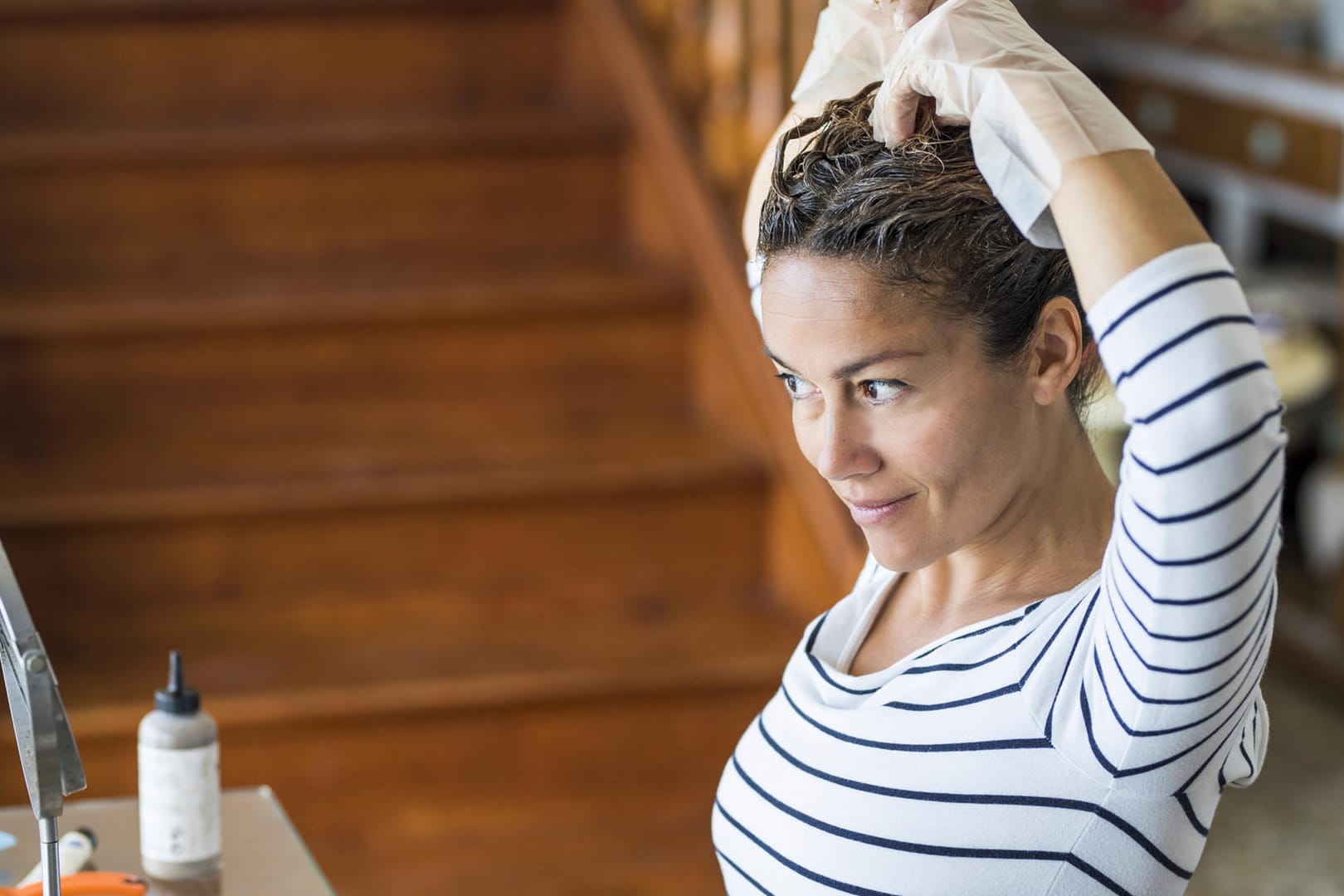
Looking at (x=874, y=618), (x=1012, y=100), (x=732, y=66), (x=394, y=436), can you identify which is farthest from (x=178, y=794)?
(x=732, y=66)

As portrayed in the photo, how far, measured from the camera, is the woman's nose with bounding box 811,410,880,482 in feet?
2.98

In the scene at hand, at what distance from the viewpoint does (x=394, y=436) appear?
7.52 feet

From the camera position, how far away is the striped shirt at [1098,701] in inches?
28.2

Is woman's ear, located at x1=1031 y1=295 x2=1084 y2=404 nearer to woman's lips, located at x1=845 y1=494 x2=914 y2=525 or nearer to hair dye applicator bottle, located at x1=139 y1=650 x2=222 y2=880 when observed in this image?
woman's lips, located at x1=845 y1=494 x2=914 y2=525

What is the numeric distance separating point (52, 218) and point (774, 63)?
110 cm

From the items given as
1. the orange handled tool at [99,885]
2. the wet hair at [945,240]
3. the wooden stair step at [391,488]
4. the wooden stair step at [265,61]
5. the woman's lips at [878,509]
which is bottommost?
the wooden stair step at [391,488]

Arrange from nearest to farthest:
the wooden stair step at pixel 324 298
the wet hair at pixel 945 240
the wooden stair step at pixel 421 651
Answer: the wet hair at pixel 945 240
the wooden stair step at pixel 421 651
the wooden stair step at pixel 324 298

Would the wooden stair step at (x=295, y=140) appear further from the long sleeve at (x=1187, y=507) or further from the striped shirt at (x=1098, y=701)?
the long sleeve at (x=1187, y=507)

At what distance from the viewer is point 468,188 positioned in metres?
2.49

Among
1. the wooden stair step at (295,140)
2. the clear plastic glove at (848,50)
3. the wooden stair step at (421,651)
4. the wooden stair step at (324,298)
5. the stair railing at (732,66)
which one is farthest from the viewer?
the wooden stair step at (295,140)

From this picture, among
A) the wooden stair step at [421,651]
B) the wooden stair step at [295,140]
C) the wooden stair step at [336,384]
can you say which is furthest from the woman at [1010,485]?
the wooden stair step at [295,140]

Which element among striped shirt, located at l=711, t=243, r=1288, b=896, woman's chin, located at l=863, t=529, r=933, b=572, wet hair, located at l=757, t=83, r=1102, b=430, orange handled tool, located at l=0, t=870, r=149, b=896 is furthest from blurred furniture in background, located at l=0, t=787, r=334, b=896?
wet hair, located at l=757, t=83, r=1102, b=430

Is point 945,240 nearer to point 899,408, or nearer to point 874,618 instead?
point 899,408

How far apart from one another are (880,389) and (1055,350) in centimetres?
10
